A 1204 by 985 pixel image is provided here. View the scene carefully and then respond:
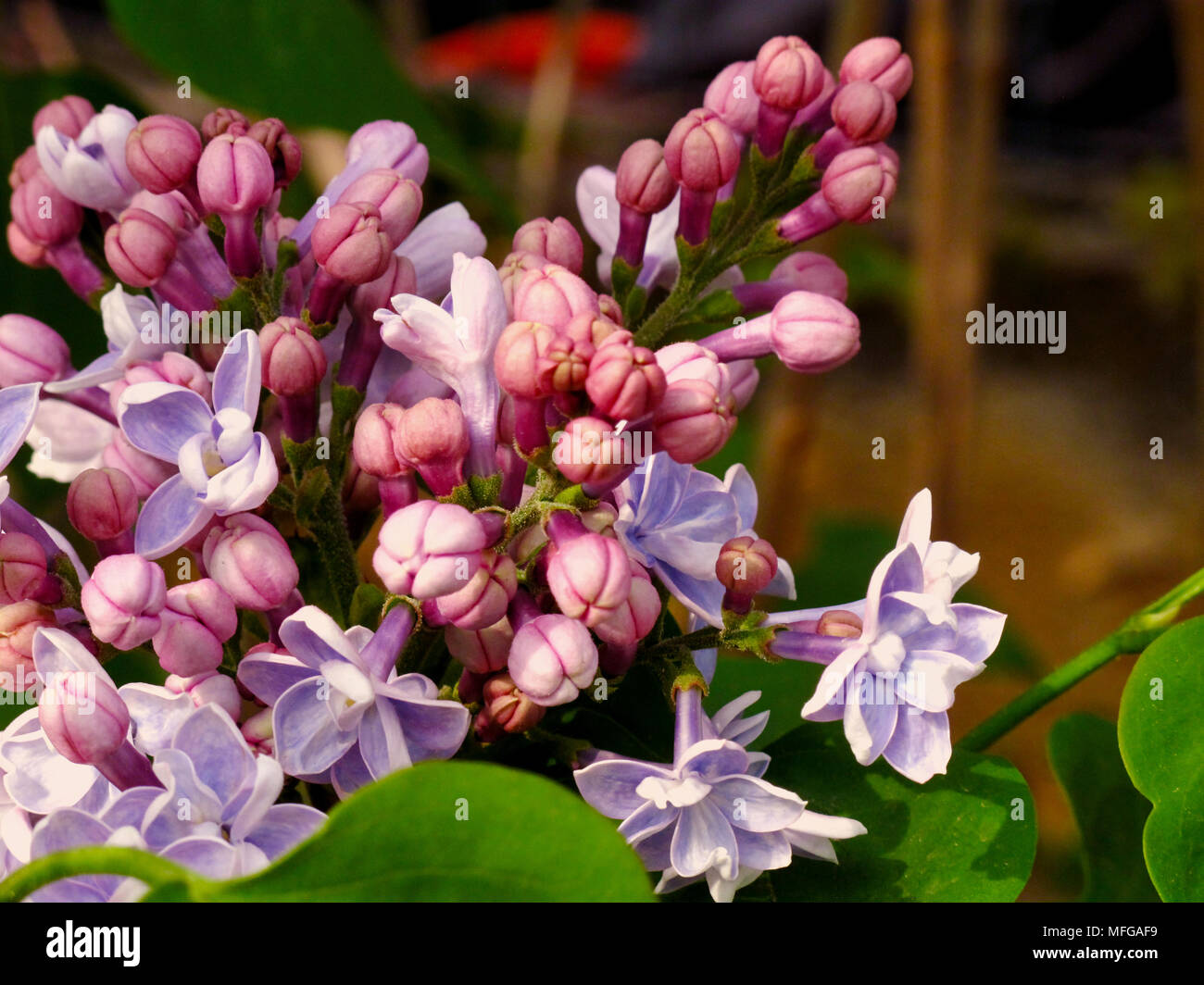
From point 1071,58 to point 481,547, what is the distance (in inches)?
122

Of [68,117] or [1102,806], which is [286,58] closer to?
[68,117]

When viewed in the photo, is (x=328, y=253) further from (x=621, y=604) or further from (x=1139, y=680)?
(x=1139, y=680)

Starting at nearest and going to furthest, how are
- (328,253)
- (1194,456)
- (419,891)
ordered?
(419,891) < (328,253) < (1194,456)

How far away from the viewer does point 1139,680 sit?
561 mm

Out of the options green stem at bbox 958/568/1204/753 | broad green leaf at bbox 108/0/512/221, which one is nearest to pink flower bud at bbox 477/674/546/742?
green stem at bbox 958/568/1204/753

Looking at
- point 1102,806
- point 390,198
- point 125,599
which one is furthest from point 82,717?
point 1102,806

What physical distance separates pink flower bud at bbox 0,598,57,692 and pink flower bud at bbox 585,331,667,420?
228mm

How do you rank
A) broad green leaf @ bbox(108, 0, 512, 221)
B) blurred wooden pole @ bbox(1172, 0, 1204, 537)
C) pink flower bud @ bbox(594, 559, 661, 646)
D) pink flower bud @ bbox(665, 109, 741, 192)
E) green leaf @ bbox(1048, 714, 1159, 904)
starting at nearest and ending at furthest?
pink flower bud @ bbox(594, 559, 661, 646)
pink flower bud @ bbox(665, 109, 741, 192)
green leaf @ bbox(1048, 714, 1159, 904)
broad green leaf @ bbox(108, 0, 512, 221)
blurred wooden pole @ bbox(1172, 0, 1204, 537)

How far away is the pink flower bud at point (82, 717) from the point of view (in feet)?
1.44

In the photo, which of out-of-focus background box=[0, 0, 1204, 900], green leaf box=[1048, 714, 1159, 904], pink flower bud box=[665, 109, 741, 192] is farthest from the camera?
out-of-focus background box=[0, 0, 1204, 900]

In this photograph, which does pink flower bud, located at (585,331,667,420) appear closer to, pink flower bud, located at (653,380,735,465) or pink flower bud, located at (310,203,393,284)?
pink flower bud, located at (653,380,735,465)

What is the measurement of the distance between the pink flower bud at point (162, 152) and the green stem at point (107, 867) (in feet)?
1.02

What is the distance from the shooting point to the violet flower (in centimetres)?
50
